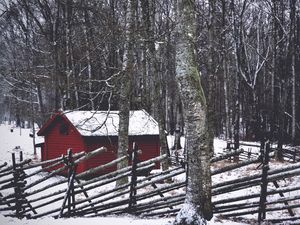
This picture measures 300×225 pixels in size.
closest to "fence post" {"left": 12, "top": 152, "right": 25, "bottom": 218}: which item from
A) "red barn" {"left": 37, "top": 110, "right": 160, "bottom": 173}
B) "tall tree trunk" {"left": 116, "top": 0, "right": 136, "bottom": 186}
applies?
"tall tree trunk" {"left": 116, "top": 0, "right": 136, "bottom": 186}

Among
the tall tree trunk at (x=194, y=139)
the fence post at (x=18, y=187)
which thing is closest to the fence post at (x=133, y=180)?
the tall tree trunk at (x=194, y=139)

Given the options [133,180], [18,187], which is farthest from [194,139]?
[18,187]

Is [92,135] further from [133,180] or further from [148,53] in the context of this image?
[133,180]

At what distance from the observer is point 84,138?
18484mm

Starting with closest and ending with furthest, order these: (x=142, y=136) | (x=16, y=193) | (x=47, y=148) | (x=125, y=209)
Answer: (x=125, y=209), (x=16, y=193), (x=142, y=136), (x=47, y=148)

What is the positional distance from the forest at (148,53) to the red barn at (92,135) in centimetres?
143

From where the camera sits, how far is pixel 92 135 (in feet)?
60.1

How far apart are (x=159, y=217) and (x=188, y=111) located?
2818mm

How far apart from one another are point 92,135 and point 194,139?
13.2m

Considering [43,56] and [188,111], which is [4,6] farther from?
[188,111]

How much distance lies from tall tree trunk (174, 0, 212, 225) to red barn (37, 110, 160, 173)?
40.2 ft

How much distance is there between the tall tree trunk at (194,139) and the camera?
5715 mm

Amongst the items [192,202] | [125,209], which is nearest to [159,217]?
[125,209]

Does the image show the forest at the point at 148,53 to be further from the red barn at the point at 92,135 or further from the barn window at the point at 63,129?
the barn window at the point at 63,129
